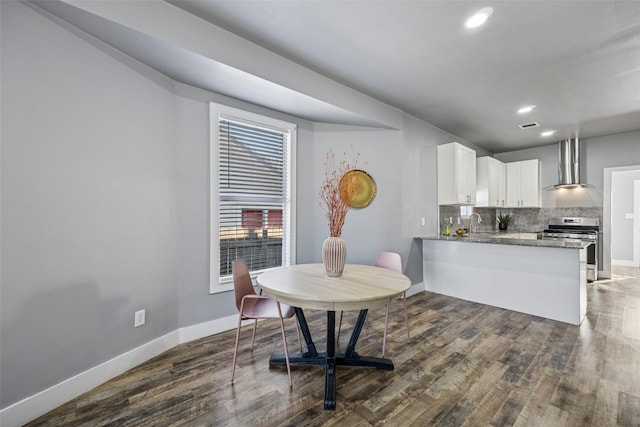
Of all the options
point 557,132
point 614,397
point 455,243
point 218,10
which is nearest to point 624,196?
point 557,132

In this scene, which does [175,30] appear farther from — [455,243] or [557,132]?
[557,132]

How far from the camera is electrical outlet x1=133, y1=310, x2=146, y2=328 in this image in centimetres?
227

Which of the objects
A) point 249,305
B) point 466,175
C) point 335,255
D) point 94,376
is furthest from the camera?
point 466,175

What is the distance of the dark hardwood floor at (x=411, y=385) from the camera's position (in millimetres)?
1667

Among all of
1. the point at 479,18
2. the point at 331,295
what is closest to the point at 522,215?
the point at 479,18

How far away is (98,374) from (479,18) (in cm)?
379

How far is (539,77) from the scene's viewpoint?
297cm

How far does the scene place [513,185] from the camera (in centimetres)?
590

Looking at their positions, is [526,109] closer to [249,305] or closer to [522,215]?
[522,215]

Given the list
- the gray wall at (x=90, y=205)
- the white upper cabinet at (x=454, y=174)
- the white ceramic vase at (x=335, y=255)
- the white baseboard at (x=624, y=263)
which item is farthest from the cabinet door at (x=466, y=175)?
Result: the white baseboard at (x=624, y=263)

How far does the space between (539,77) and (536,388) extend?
2976 millimetres

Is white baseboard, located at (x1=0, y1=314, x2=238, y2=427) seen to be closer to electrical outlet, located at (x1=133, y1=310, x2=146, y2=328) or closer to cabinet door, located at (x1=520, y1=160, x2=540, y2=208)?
electrical outlet, located at (x1=133, y1=310, x2=146, y2=328)

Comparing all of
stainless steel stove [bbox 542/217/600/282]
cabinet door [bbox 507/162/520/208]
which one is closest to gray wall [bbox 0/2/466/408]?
cabinet door [bbox 507/162/520/208]

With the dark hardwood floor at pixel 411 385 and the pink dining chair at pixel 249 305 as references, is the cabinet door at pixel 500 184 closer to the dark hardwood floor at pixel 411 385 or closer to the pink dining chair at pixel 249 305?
the dark hardwood floor at pixel 411 385
